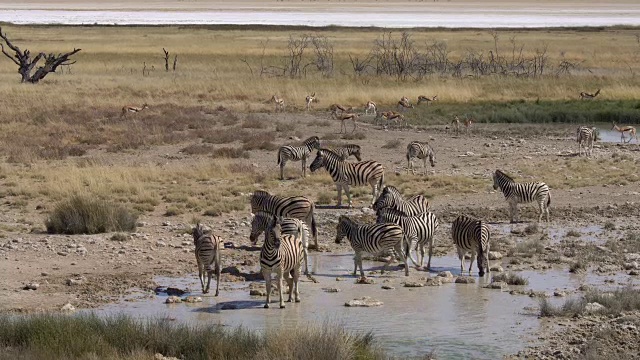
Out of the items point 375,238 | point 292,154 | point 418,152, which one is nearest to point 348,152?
point 292,154

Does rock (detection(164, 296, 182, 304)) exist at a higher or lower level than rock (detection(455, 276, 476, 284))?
lower

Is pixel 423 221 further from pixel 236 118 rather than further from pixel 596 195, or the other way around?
pixel 236 118

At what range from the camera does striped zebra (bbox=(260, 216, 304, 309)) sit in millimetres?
13562

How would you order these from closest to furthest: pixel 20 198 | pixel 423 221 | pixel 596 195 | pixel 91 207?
pixel 423 221
pixel 91 207
pixel 20 198
pixel 596 195

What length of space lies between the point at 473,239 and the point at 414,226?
96cm

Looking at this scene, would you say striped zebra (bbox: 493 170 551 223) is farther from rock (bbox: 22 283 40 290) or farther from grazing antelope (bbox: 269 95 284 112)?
grazing antelope (bbox: 269 95 284 112)

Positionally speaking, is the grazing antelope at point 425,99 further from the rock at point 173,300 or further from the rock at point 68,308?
the rock at point 68,308

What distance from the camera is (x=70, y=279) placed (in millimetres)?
15477

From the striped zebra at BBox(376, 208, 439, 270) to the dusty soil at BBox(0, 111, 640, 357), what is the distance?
0.55 metres

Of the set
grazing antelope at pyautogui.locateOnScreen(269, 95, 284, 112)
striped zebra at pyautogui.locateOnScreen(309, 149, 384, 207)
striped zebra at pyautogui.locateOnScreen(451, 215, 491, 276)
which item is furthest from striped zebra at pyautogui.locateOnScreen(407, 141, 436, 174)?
grazing antelope at pyautogui.locateOnScreen(269, 95, 284, 112)

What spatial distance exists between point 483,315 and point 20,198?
1163cm

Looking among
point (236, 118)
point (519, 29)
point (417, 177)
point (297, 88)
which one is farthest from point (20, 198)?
point (519, 29)

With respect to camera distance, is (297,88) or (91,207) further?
(297,88)

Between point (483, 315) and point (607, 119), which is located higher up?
point (607, 119)
